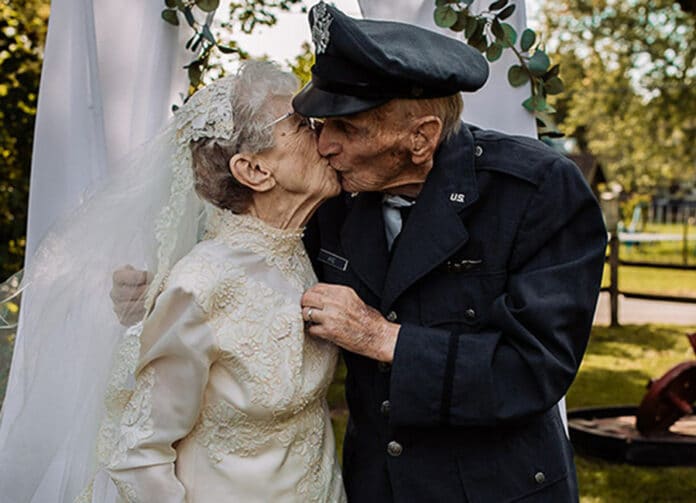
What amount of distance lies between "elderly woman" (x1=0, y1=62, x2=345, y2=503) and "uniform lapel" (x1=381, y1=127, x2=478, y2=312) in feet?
0.73

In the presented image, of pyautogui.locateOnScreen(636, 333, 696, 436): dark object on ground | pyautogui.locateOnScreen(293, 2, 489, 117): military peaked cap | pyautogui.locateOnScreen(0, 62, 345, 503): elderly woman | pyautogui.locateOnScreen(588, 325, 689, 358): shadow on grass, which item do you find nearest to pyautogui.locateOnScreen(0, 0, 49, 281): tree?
pyautogui.locateOnScreen(0, 62, 345, 503): elderly woman

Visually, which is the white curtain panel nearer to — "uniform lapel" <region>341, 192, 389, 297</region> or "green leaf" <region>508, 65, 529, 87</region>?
"green leaf" <region>508, 65, 529, 87</region>

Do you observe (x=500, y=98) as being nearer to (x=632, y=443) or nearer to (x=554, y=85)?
(x=554, y=85)

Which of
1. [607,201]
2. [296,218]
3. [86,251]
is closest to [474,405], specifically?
[296,218]

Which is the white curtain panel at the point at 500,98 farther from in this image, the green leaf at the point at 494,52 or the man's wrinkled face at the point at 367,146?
the man's wrinkled face at the point at 367,146

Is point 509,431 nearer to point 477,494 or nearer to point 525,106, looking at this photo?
point 477,494

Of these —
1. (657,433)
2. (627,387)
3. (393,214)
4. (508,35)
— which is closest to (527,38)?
(508,35)

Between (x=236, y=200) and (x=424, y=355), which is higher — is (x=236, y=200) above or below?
above

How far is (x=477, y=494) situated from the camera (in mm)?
2518

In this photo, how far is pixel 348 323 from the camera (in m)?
2.40

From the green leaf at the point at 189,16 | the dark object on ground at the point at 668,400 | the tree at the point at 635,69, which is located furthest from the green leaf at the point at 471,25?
the tree at the point at 635,69

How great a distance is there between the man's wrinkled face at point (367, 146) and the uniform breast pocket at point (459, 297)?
11.8 inches

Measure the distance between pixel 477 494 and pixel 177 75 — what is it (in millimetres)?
1656

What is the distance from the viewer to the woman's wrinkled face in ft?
8.06
